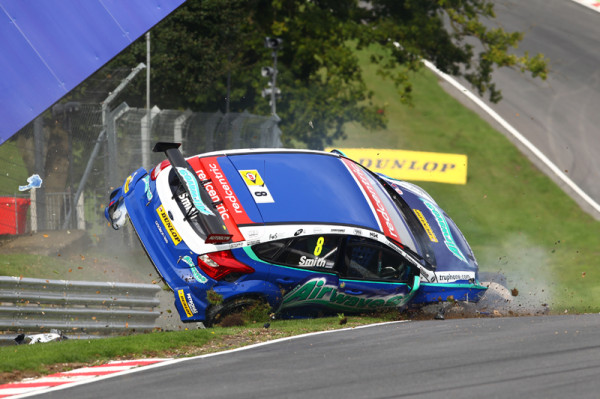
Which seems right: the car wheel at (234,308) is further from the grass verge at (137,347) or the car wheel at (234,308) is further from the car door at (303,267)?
the car door at (303,267)

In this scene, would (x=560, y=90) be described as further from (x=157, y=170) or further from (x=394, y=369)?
(x=394, y=369)

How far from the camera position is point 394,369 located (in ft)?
21.5

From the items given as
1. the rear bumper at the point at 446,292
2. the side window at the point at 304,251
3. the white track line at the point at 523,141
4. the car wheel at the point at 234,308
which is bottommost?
the car wheel at the point at 234,308

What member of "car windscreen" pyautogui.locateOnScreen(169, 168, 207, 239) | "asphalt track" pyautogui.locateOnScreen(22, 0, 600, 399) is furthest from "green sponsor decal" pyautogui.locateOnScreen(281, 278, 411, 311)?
"car windscreen" pyautogui.locateOnScreen(169, 168, 207, 239)

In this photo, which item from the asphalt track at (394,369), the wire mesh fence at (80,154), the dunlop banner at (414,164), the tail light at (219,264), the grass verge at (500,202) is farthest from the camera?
the dunlop banner at (414,164)

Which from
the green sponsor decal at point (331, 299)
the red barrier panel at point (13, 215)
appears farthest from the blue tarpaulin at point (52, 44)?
the green sponsor decal at point (331, 299)

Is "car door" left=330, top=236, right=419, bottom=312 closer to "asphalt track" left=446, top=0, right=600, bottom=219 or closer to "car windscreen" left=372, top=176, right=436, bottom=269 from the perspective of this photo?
"car windscreen" left=372, top=176, right=436, bottom=269

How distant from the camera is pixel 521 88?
2353 cm

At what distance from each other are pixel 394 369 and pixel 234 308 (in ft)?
8.76

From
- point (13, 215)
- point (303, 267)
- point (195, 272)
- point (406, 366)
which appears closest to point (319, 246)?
point (303, 267)

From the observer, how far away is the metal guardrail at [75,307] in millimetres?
9047

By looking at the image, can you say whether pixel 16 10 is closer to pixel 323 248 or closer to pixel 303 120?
pixel 323 248

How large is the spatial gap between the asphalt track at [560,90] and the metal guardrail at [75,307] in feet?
43.0

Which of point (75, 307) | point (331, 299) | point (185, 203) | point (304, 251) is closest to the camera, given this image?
point (304, 251)
